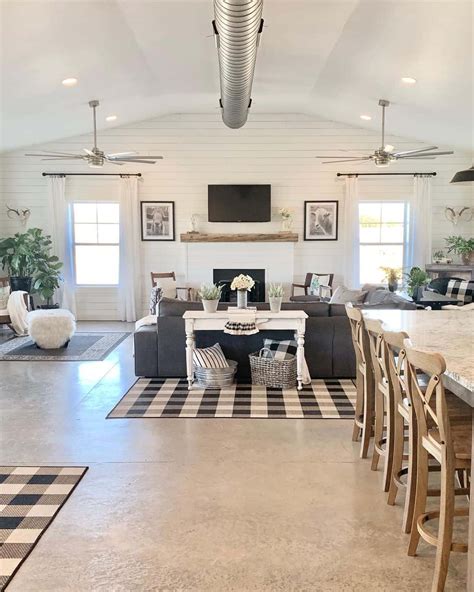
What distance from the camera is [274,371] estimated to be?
16.1 ft

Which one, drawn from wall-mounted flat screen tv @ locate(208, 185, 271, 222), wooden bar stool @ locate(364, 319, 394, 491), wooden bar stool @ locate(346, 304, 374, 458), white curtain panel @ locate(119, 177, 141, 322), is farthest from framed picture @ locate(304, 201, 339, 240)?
wooden bar stool @ locate(364, 319, 394, 491)

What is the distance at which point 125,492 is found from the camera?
2.93 m

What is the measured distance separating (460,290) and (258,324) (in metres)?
3.15

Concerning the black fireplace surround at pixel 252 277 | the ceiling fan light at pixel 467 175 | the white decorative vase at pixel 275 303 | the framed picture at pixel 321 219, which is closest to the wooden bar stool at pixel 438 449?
the white decorative vase at pixel 275 303

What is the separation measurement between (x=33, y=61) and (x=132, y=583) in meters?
4.89

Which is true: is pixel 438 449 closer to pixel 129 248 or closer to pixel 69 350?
pixel 69 350

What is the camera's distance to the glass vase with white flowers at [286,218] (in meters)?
8.98

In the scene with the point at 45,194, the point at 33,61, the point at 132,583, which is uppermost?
the point at 33,61

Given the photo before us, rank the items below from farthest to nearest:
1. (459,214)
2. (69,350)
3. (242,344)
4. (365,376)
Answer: (459,214), (69,350), (242,344), (365,376)

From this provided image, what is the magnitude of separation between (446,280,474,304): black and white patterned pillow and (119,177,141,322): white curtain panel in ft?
17.0

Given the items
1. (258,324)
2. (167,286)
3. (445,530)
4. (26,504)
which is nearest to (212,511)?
(26,504)

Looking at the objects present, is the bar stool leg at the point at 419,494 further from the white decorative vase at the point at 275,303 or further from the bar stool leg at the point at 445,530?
the white decorative vase at the point at 275,303

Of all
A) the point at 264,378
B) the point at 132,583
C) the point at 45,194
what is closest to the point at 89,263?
the point at 45,194

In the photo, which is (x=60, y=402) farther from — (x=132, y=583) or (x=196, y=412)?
(x=132, y=583)
